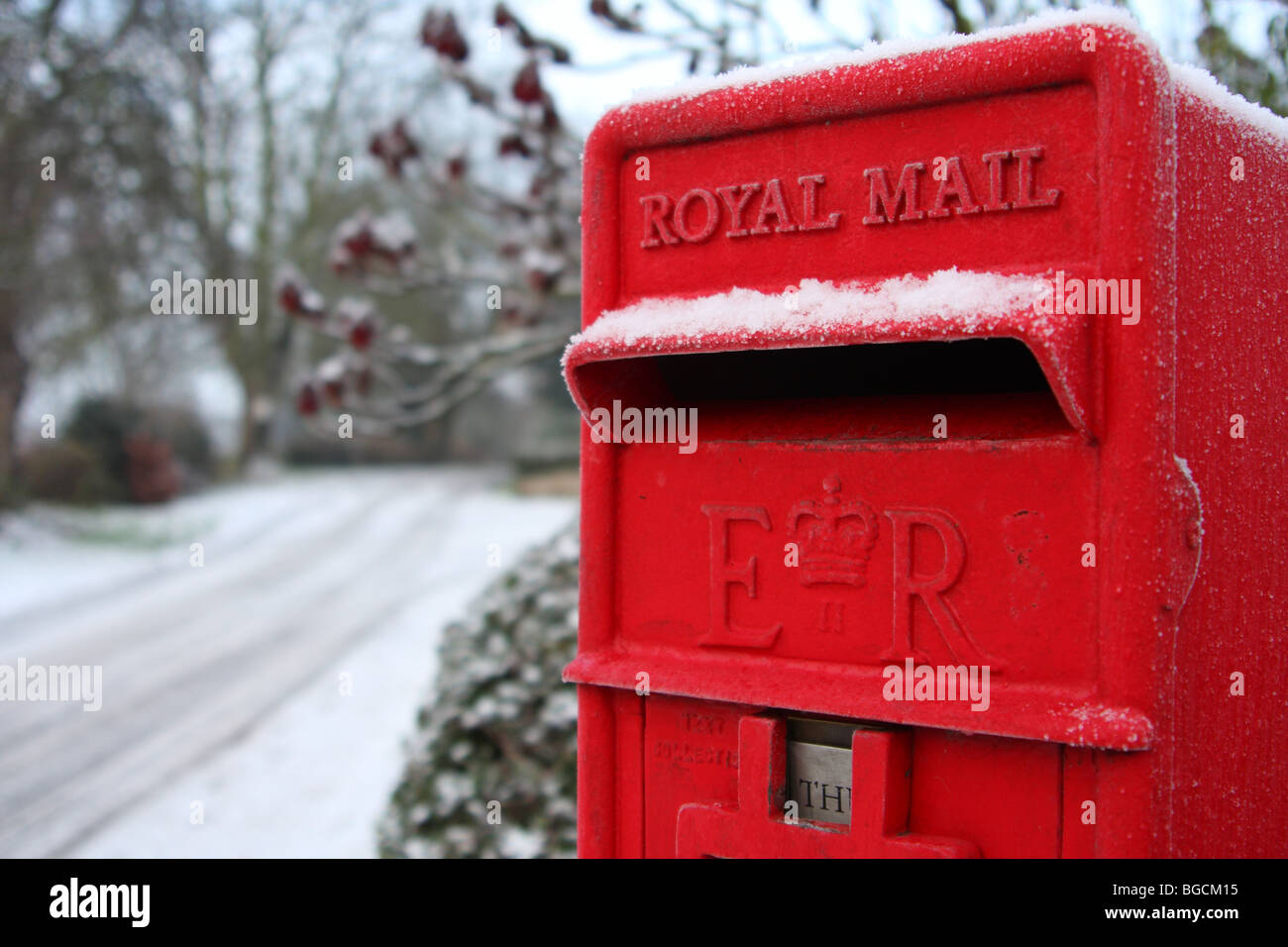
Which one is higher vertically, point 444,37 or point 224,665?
point 444,37

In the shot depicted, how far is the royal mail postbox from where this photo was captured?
1480 mm

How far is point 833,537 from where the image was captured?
5.50ft

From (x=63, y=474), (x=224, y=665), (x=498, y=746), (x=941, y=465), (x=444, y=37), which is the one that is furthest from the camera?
(x=63, y=474)

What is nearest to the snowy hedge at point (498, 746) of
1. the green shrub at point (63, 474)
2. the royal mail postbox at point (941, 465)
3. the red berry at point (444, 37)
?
the royal mail postbox at point (941, 465)

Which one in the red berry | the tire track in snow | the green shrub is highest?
the red berry

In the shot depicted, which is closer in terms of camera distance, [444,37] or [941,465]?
[941,465]

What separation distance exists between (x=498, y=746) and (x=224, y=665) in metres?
5.70

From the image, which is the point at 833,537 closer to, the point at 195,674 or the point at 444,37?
the point at 444,37

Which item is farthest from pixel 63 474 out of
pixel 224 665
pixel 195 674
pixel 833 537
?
pixel 833 537

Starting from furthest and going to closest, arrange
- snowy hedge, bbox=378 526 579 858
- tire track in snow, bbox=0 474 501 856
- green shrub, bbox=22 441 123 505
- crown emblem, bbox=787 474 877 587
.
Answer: green shrub, bbox=22 441 123 505 < tire track in snow, bbox=0 474 501 856 < snowy hedge, bbox=378 526 579 858 < crown emblem, bbox=787 474 877 587

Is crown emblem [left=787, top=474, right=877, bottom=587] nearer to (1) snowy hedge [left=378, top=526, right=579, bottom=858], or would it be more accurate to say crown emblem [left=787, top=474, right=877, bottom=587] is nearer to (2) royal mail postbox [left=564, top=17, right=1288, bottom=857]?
(2) royal mail postbox [left=564, top=17, right=1288, bottom=857]

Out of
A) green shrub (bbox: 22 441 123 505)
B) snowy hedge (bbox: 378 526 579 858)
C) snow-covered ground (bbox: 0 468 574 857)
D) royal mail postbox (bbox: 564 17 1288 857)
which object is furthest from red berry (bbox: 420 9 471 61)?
green shrub (bbox: 22 441 123 505)

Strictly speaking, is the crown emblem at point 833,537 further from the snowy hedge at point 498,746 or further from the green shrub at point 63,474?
the green shrub at point 63,474

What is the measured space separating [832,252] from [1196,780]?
976mm
